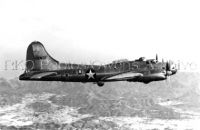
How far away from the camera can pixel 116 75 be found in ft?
145

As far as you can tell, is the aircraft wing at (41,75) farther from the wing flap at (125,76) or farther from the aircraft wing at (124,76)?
the wing flap at (125,76)

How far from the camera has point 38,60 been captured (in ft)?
161

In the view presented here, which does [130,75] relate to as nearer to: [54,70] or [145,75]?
[145,75]

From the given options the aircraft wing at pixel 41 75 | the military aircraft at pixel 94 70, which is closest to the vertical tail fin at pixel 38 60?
the military aircraft at pixel 94 70

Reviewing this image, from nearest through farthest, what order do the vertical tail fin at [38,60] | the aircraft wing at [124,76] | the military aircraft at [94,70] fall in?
the aircraft wing at [124,76], the military aircraft at [94,70], the vertical tail fin at [38,60]

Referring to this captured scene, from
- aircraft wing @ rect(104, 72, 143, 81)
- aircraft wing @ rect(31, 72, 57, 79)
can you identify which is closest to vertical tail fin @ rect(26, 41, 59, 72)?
aircraft wing @ rect(31, 72, 57, 79)

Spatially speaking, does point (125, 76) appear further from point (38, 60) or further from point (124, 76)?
point (38, 60)

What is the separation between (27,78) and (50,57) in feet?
18.3

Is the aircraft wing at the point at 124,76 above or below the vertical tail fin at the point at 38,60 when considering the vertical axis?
below

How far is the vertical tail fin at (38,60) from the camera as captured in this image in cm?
4834

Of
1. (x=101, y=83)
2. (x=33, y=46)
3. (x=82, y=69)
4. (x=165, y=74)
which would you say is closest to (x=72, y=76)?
(x=82, y=69)

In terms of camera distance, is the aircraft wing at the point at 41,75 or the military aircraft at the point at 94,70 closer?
the aircraft wing at the point at 41,75

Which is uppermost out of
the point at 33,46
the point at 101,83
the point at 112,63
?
the point at 33,46

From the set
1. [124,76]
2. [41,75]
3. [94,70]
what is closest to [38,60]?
[41,75]
